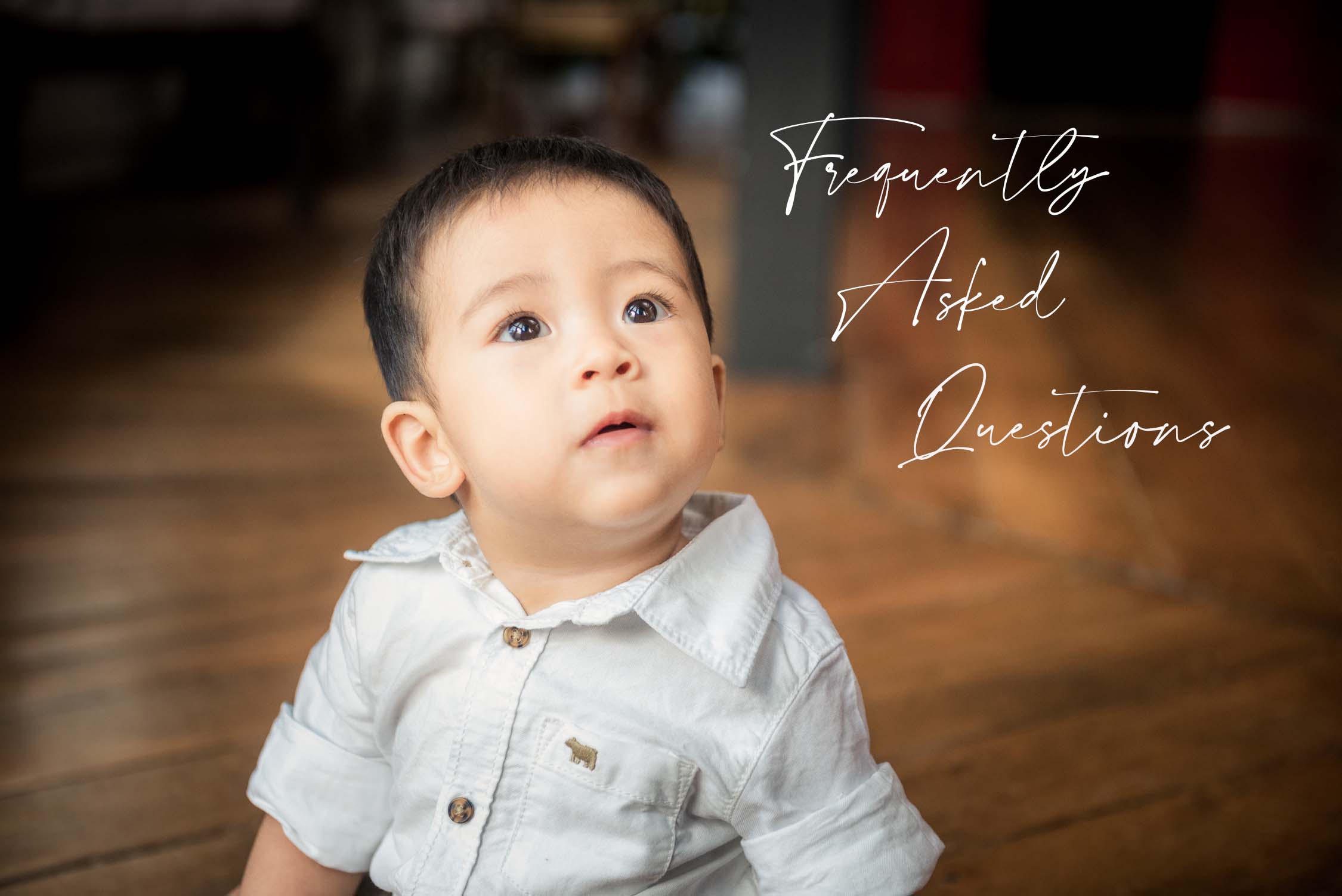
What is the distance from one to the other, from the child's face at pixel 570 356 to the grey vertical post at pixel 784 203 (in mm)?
1464

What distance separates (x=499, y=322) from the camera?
0.61m

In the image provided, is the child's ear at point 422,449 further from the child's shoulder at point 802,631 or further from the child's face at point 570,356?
the child's shoulder at point 802,631

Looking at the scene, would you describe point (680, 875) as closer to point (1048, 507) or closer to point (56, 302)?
point (1048, 507)

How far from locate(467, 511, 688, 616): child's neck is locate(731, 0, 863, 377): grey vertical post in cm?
147

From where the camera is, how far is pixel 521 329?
0.61 m

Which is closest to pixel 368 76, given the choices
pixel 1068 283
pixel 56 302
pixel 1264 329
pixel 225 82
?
pixel 225 82

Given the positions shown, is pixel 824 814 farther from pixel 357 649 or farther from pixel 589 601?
pixel 357 649

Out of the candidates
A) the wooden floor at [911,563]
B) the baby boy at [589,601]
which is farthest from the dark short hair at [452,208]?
the wooden floor at [911,563]

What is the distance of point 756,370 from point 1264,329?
96cm

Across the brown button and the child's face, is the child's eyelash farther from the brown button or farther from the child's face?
the brown button

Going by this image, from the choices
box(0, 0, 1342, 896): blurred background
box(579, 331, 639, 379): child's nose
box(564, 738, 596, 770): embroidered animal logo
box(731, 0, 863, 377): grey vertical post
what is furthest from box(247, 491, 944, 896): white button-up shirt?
box(731, 0, 863, 377): grey vertical post

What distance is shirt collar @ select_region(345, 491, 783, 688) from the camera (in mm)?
619

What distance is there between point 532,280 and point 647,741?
0.76ft

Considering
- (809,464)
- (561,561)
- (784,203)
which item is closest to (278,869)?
(561,561)
